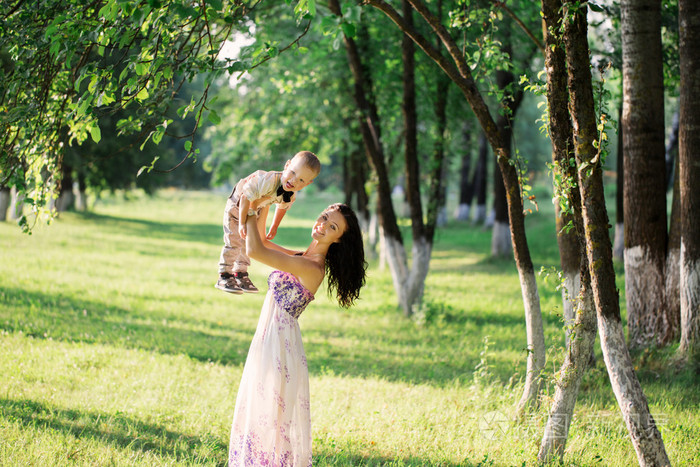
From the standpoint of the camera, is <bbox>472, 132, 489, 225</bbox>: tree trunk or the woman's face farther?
<bbox>472, 132, 489, 225</bbox>: tree trunk

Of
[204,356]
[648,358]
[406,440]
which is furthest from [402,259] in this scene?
[406,440]

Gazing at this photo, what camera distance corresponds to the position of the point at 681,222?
613 centimetres

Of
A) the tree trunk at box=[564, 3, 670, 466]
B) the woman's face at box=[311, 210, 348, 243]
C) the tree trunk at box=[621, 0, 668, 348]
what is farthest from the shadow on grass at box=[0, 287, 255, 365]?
the tree trunk at box=[564, 3, 670, 466]

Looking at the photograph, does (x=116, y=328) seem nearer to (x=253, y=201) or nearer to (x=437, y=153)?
(x=437, y=153)

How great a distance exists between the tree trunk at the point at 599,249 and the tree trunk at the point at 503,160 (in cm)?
71

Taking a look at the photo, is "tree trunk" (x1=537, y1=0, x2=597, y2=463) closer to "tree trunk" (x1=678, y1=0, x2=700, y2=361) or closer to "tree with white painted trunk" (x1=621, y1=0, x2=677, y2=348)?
"tree trunk" (x1=678, y1=0, x2=700, y2=361)

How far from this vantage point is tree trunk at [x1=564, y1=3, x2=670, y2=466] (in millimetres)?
3760

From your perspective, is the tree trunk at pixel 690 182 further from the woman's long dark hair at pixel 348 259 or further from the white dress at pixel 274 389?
the white dress at pixel 274 389

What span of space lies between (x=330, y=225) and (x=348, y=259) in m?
0.27

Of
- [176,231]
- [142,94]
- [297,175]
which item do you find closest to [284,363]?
[297,175]

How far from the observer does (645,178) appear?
6496 mm

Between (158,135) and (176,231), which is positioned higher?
(158,135)

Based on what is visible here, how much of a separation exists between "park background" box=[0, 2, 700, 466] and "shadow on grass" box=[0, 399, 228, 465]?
0.02m

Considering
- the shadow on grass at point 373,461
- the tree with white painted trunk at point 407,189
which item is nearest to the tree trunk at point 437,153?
the tree with white painted trunk at point 407,189
